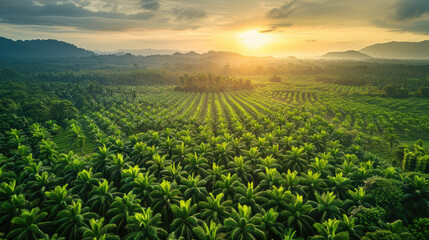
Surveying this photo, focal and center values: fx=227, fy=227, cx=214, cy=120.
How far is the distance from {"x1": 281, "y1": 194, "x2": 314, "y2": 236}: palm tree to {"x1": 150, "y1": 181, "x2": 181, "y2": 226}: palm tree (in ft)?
47.1

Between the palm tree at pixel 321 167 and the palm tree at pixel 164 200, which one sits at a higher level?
the palm tree at pixel 321 167

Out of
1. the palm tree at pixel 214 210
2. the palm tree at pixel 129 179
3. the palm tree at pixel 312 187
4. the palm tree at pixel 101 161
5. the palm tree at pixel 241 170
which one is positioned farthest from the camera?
the palm tree at pixel 101 161

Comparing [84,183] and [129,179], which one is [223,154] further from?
[84,183]

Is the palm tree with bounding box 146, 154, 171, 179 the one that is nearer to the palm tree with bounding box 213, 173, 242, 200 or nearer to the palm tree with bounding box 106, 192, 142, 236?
the palm tree with bounding box 106, 192, 142, 236

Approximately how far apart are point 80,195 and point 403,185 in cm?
4485

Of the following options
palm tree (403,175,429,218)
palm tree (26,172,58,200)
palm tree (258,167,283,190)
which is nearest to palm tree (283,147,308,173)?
palm tree (258,167,283,190)

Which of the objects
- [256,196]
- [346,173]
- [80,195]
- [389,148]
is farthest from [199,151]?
[389,148]

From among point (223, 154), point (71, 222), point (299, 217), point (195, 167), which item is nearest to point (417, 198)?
point (299, 217)

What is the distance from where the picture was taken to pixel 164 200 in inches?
1174

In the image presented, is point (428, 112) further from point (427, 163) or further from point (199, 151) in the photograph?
point (199, 151)

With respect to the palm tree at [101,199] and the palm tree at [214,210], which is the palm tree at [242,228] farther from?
the palm tree at [101,199]

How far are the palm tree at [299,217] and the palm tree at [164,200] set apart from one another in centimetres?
1436

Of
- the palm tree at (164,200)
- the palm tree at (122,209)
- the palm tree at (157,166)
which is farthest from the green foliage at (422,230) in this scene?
the palm tree at (157,166)

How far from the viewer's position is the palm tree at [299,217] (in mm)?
26919
